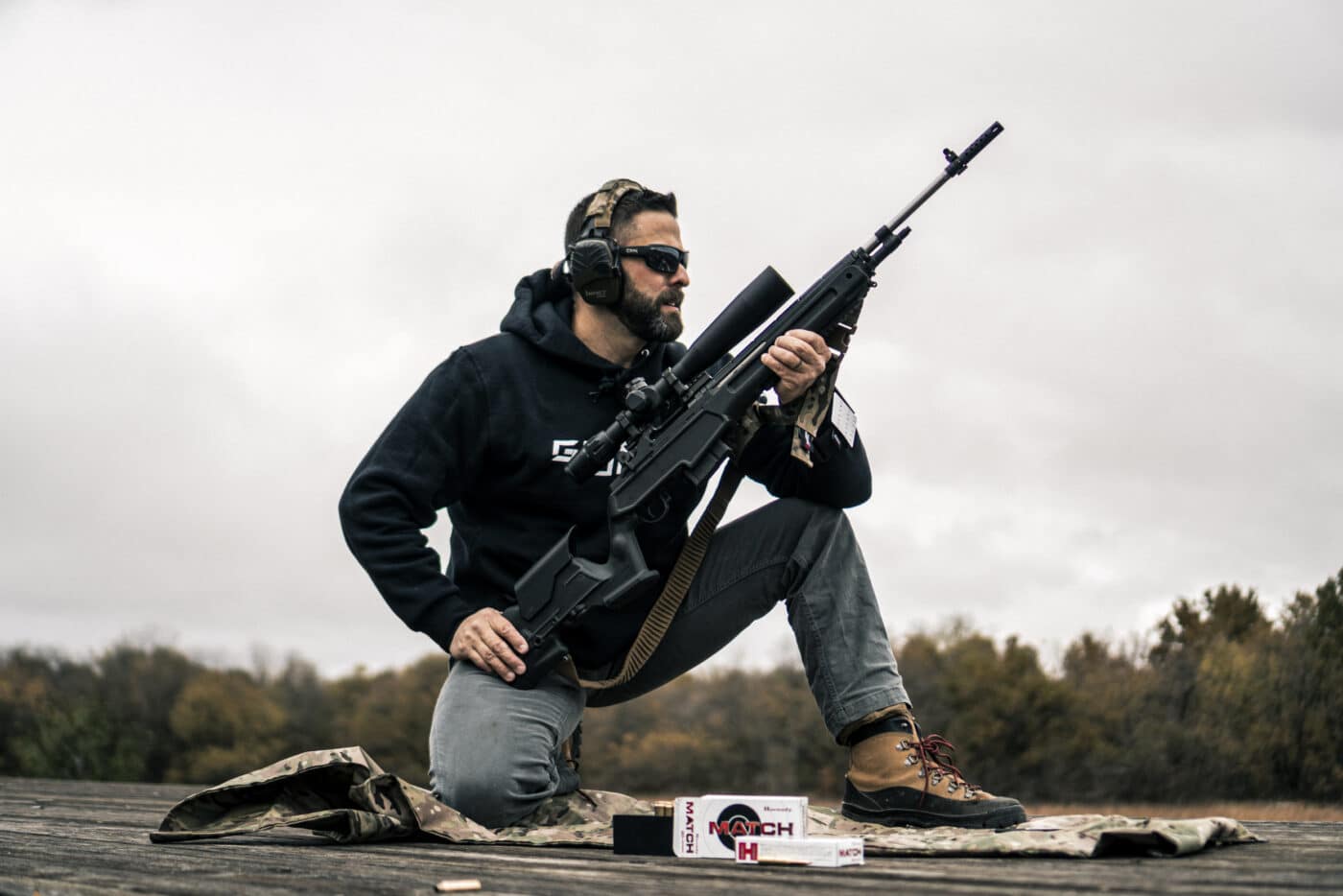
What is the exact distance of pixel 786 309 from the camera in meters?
5.20

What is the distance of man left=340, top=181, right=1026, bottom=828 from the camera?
479 centimetres

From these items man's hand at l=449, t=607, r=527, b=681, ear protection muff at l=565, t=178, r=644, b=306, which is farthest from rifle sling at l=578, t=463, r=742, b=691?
ear protection muff at l=565, t=178, r=644, b=306

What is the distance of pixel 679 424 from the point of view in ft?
17.0

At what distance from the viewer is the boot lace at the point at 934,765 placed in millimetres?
4512

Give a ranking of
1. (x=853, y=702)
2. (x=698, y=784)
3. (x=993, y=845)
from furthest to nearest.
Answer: (x=698, y=784)
(x=853, y=702)
(x=993, y=845)

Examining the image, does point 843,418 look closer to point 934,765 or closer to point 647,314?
point 647,314

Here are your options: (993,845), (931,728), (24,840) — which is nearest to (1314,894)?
(993,845)

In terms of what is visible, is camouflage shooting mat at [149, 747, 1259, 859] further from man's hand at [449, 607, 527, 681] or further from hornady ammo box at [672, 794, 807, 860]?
man's hand at [449, 607, 527, 681]

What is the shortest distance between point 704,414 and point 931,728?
50.2ft

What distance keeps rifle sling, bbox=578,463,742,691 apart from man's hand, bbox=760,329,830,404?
1.80ft

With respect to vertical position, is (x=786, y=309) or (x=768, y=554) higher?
(x=786, y=309)

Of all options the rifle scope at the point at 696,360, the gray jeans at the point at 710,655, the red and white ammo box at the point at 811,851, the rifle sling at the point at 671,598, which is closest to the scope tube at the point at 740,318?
the rifle scope at the point at 696,360

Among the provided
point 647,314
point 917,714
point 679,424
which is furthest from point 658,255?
point 917,714

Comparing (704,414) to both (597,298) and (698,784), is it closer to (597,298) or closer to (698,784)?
(597,298)
